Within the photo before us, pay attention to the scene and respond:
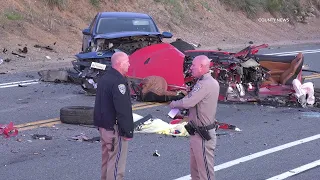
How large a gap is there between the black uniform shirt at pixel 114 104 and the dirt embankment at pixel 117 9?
1141cm

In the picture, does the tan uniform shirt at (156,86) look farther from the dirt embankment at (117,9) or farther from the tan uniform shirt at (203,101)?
the dirt embankment at (117,9)

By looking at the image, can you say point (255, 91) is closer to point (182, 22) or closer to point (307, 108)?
point (307, 108)

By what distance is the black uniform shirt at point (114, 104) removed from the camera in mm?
6332

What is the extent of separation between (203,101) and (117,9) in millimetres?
21671

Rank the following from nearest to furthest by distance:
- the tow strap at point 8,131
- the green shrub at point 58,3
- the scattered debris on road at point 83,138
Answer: the scattered debris on road at point 83,138
the tow strap at point 8,131
the green shrub at point 58,3

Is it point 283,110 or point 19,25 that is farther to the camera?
point 19,25

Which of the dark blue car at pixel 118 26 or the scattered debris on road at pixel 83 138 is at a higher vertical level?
the dark blue car at pixel 118 26

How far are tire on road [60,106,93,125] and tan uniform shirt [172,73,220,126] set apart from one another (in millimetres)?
3812

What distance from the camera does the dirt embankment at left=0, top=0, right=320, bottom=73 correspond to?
20.6 metres

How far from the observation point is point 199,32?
100ft

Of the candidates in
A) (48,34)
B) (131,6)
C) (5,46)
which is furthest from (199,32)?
(5,46)

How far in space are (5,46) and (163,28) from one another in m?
10.0

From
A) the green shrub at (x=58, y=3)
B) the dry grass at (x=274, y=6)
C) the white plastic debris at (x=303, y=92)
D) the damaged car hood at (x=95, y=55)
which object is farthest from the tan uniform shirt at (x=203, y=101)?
the dry grass at (x=274, y=6)

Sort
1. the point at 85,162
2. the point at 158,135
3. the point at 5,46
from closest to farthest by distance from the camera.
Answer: the point at 85,162
the point at 158,135
the point at 5,46
